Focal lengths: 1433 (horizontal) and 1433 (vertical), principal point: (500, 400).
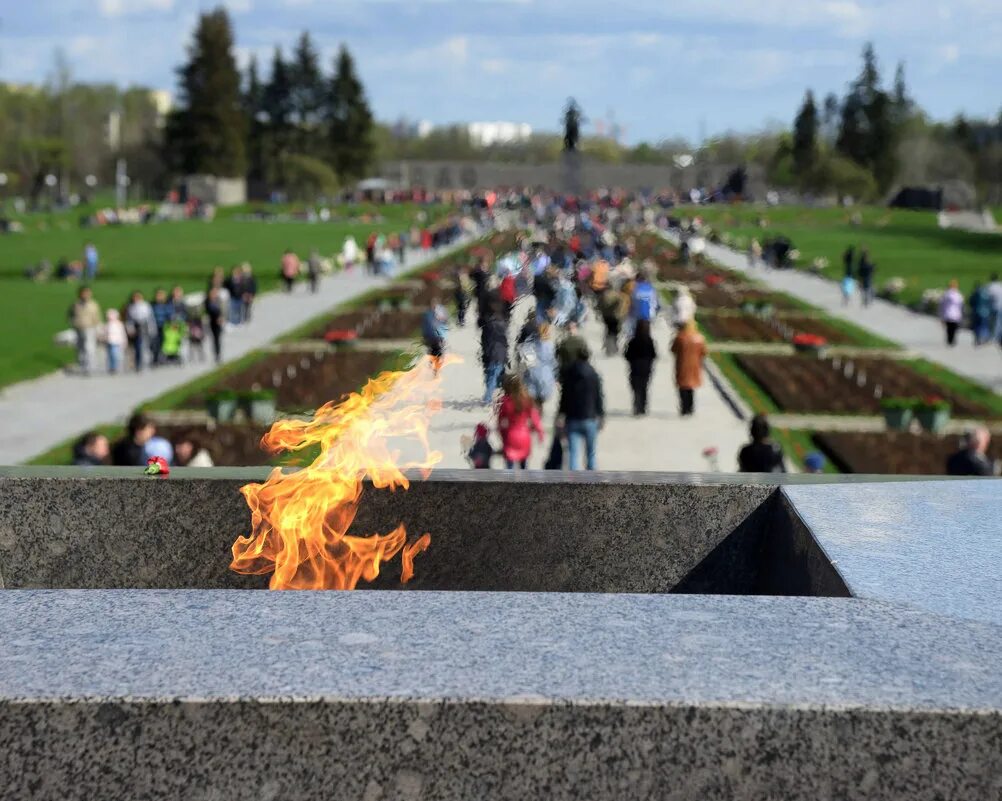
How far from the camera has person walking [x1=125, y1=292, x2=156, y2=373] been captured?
2292 centimetres

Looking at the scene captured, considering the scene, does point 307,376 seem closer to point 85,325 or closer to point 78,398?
point 85,325

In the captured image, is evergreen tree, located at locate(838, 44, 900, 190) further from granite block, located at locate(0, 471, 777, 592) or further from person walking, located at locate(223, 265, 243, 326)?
granite block, located at locate(0, 471, 777, 592)

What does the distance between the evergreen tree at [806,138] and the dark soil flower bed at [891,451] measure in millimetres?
78473

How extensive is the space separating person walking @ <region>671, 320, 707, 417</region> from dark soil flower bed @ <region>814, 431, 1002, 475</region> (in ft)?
5.75

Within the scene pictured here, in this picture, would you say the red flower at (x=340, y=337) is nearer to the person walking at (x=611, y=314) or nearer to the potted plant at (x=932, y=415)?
the person walking at (x=611, y=314)

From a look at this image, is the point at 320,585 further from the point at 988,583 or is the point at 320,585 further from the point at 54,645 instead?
the point at 988,583

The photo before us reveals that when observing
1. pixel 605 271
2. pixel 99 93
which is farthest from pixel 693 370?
pixel 99 93

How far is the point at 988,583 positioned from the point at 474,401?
42.1 feet

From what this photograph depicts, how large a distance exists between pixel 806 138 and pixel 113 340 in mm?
91765

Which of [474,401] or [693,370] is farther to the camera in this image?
[693,370]

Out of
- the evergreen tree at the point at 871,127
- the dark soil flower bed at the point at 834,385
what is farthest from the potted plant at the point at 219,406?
the evergreen tree at the point at 871,127

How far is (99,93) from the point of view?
154750 mm

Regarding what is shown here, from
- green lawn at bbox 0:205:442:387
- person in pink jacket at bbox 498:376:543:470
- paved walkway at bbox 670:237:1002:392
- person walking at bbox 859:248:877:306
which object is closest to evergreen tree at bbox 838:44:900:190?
green lawn at bbox 0:205:442:387

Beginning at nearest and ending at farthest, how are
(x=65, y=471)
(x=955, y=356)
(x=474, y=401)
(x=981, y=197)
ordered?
(x=65, y=471) → (x=474, y=401) → (x=955, y=356) → (x=981, y=197)
